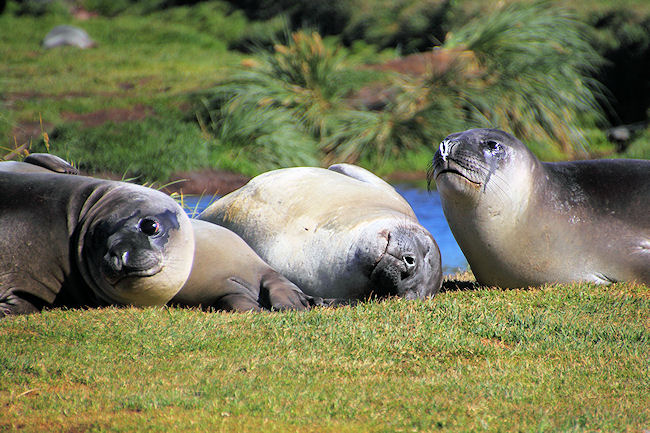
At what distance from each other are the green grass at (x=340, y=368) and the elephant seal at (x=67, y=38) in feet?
80.5

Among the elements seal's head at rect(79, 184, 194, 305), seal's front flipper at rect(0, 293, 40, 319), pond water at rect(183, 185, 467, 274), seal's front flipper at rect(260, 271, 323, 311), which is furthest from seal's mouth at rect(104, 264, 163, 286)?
pond water at rect(183, 185, 467, 274)

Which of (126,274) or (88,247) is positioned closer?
(126,274)

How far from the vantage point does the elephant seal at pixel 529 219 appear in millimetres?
6117

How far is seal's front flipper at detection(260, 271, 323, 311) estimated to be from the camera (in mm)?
5773

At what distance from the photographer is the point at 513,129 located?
15.9 m

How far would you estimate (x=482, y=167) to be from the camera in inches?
240

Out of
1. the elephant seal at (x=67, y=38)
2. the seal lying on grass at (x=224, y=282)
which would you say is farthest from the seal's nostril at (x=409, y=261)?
the elephant seal at (x=67, y=38)

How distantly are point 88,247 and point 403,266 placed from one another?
2.22 metres

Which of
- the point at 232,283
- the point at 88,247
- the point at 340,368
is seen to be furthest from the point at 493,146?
the point at 88,247

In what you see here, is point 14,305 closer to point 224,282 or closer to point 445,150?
point 224,282

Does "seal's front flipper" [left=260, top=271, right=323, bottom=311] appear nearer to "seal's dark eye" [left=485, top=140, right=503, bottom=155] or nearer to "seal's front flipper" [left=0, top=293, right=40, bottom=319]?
"seal's front flipper" [left=0, top=293, right=40, bottom=319]

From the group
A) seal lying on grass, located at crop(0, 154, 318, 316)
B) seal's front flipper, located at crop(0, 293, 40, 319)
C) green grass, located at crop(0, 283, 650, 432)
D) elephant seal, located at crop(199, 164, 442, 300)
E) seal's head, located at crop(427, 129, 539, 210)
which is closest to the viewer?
green grass, located at crop(0, 283, 650, 432)

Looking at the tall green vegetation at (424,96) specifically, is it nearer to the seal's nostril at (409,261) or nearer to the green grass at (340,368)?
the seal's nostril at (409,261)

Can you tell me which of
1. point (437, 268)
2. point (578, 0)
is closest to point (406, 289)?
point (437, 268)
